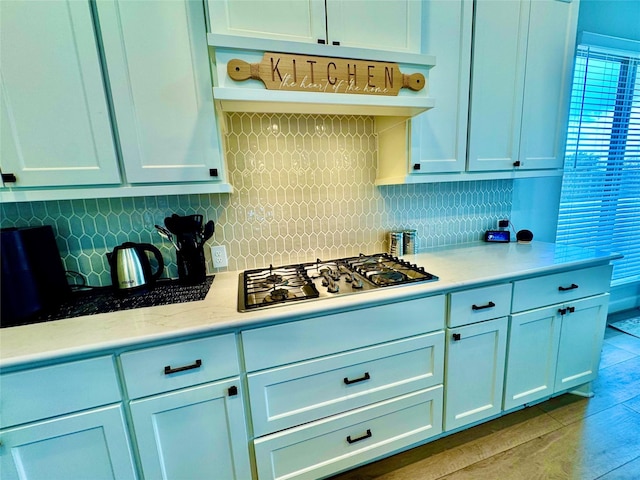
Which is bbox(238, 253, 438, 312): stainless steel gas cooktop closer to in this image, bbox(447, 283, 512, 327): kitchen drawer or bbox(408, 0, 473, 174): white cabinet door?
bbox(447, 283, 512, 327): kitchen drawer

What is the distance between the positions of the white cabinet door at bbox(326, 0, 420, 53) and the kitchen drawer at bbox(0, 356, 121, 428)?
1.62 metres

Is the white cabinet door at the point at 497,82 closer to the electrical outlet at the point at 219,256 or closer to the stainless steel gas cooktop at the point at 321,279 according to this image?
the stainless steel gas cooktop at the point at 321,279

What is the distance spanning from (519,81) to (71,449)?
9.20 feet

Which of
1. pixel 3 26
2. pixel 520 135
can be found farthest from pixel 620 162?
pixel 3 26

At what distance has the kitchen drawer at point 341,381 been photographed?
3.85ft

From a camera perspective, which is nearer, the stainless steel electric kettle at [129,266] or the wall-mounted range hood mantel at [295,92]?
the wall-mounted range hood mantel at [295,92]

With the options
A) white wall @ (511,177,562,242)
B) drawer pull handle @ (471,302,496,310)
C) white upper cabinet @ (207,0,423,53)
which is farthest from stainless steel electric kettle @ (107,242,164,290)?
white wall @ (511,177,562,242)

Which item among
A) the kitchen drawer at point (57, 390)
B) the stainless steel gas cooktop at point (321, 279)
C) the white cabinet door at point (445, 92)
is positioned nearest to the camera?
the kitchen drawer at point (57, 390)

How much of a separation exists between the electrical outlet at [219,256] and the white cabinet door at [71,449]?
0.79 meters

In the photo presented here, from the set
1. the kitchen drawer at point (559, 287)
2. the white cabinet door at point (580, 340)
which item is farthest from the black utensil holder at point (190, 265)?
the white cabinet door at point (580, 340)

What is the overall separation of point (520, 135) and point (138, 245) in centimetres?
230

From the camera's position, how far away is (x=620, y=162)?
8.51 feet

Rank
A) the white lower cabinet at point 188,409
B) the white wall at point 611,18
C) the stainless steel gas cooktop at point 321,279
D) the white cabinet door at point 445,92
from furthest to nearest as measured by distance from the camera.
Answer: the white wall at point 611,18 < the white cabinet door at point 445,92 < the stainless steel gas cooktop at point 321,279 < the white lower cabinet at point 188,409

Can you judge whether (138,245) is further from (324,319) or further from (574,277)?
(574,277)
